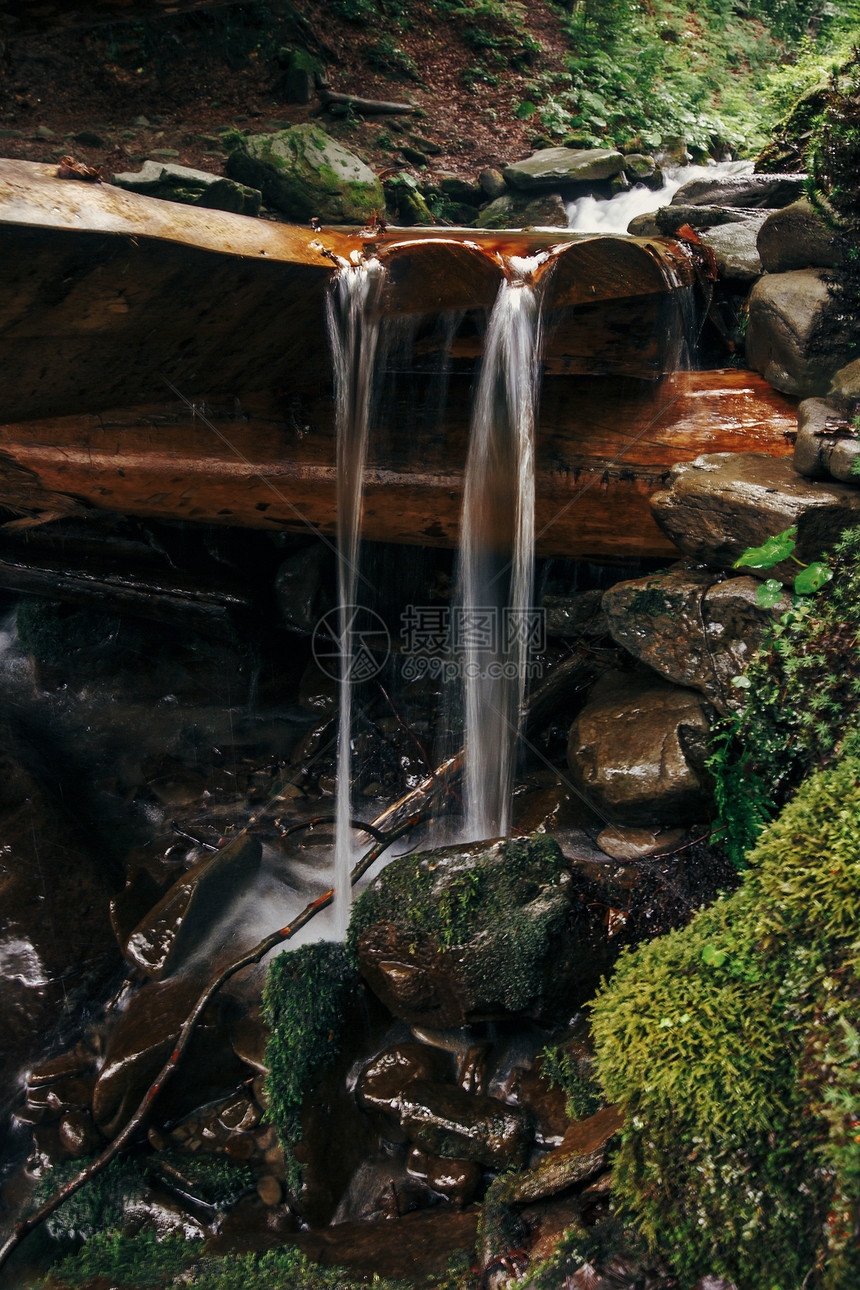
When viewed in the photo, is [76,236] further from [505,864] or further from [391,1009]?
[391,1009]

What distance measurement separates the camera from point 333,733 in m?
6.02

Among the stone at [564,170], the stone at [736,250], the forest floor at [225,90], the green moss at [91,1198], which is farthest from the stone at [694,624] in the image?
the forest floor at [225,90]

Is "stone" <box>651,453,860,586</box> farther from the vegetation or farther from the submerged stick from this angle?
the submerged stick

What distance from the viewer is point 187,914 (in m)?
4.49

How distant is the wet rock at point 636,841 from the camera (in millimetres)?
3811

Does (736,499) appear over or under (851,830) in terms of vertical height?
over

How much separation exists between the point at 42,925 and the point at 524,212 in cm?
984

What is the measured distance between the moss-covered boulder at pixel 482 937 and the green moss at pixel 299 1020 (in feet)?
0.60

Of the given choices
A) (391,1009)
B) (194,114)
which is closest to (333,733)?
(391,1009)

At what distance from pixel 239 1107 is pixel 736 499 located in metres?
3.84

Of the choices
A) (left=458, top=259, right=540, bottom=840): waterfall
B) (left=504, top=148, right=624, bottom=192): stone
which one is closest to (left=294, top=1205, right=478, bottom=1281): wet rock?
(left=458, top=259, right=540, bottom=840): waterfall

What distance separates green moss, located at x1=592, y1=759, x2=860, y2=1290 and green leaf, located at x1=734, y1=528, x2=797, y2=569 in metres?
1.15

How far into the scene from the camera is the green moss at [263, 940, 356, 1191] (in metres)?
3.44

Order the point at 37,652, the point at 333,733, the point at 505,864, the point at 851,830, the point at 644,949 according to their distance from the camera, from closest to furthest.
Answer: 1. the point at 851,830
2. the point at 644,949
3. the point at 505,864
4. the point at 333,733
5. the point at 37,652
